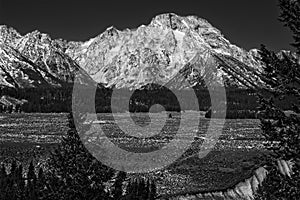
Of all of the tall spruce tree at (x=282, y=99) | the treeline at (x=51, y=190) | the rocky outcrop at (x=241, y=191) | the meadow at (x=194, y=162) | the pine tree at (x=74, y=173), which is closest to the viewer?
the tall spruce tree at (x=282, y=99)

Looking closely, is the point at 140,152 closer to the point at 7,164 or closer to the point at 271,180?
the point at 7,164

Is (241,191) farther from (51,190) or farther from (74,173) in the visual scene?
(51,190)

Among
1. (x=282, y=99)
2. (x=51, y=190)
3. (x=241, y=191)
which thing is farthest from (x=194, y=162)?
(x=282, y=99)

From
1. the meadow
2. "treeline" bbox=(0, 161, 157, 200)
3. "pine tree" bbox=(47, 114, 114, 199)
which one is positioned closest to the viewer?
"pine tree" bbox=(47, 114, 114, 199)

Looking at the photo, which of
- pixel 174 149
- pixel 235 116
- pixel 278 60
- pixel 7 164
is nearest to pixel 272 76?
pixel 278 60

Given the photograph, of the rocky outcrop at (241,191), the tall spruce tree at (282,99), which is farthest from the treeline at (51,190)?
the tall spruce tree at (282,99)

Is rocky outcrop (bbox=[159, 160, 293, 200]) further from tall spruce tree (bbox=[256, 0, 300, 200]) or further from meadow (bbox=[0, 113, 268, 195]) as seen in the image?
tall spruce tree (bbox=[256, 0, 300, 200])

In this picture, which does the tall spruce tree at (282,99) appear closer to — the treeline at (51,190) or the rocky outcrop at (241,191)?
the rocky outcrop at (241,191)

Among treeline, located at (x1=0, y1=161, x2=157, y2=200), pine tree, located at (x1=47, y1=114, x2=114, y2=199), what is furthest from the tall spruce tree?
treeline, located at (x1=0, y1=161, x2=157, y2=200)
